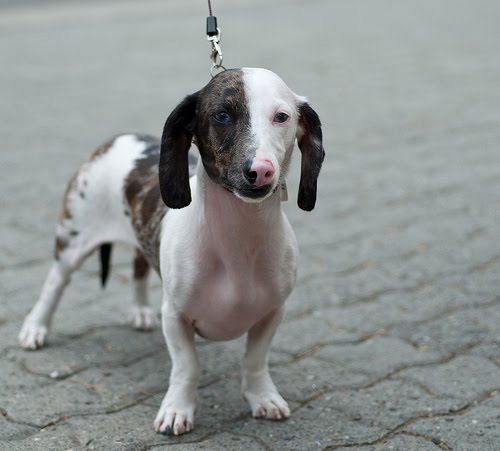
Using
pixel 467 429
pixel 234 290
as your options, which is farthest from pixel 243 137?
pixel 467 429

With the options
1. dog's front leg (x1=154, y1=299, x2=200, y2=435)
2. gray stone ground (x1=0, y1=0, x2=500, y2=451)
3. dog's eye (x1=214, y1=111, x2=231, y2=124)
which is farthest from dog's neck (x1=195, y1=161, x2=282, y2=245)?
gray stone ground (x1=0, y1=0, x2=500, y2=451)

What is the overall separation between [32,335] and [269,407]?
1379 mm

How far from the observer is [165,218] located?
3.98m

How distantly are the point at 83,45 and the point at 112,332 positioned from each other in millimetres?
9823

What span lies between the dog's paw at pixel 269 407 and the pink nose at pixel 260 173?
1165mm

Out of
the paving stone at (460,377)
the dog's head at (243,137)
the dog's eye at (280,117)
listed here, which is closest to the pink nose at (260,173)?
the dog's head at (243,137)

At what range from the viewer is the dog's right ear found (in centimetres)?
343

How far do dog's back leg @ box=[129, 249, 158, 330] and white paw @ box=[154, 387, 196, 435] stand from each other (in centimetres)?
104

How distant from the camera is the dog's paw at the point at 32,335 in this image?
15.2 ft

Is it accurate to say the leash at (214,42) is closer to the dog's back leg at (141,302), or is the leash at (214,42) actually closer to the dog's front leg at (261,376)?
the dog's front leg at (261,376)

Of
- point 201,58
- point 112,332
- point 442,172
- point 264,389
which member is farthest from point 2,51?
point 264,389

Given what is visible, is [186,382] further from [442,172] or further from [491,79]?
[491,79]

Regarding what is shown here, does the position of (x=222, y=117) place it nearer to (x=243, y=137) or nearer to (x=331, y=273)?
(x=243, y=137)

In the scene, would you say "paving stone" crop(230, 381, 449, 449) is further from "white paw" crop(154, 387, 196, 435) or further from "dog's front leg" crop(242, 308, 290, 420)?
"white paw" crop(154, 387, 196, 435)
